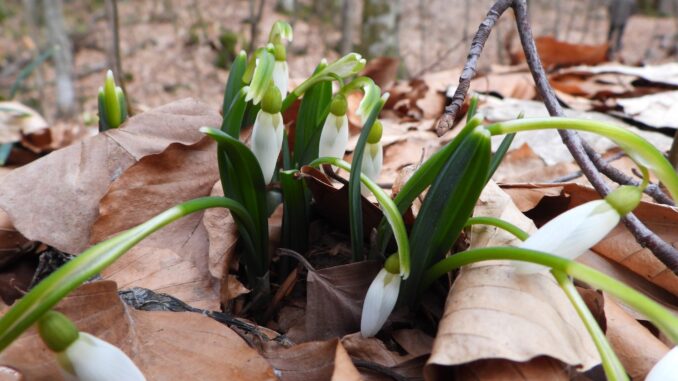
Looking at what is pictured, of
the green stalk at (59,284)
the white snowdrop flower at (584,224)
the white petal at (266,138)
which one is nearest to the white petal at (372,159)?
the white petal at (266,138)

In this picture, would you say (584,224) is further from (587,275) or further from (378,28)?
(378,28)

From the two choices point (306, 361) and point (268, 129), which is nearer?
point (306, 361)

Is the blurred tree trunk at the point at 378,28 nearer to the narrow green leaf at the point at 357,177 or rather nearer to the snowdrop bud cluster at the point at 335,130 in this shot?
the snowdrop bud cluster at the point at 335,130

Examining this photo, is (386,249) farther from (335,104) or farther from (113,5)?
(113,5)

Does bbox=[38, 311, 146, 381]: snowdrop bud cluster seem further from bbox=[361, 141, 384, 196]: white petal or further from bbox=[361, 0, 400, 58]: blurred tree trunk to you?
bbox=[361, 0, 400, 58]: blurred tree trunk

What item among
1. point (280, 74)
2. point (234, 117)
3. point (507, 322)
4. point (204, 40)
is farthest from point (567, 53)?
point (204, 40)

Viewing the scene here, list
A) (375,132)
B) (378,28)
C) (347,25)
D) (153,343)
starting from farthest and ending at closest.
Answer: (378,28)
(347,25)
(375,132)
(153,343)

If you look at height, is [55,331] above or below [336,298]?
above

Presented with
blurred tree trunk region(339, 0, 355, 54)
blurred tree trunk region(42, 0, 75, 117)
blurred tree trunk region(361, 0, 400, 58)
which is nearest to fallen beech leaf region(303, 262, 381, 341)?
blurred tree trunk region(339, 0, 355, 54)
